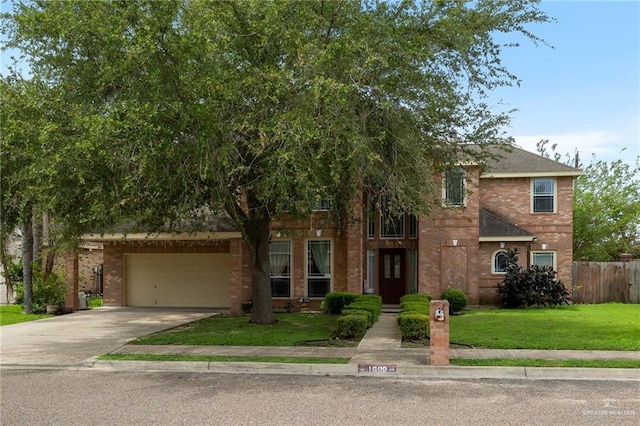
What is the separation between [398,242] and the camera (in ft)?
74.5

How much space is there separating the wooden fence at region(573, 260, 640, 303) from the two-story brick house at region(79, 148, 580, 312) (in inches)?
53.8

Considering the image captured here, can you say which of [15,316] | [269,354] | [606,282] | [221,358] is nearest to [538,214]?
[606,282]

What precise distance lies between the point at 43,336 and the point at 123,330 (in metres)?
2.04

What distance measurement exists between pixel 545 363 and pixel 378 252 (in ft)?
40.1

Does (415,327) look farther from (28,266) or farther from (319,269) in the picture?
(28,266)

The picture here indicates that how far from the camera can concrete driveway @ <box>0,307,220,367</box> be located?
12766 millimetres

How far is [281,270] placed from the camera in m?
22.3

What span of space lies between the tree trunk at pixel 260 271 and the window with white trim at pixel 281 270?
482 cm

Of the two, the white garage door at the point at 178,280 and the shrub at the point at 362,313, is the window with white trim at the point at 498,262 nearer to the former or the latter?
the shrub at the point at 362,313

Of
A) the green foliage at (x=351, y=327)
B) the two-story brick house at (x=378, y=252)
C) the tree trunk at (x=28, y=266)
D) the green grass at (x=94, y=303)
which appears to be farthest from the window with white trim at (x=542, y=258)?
the tree trunk at (x=28, y=266)

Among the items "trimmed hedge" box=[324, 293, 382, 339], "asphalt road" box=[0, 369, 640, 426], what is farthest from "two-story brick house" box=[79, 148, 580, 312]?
"asphalt road" box=[0, 369, 640, 426]

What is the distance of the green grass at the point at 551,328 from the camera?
1289cm

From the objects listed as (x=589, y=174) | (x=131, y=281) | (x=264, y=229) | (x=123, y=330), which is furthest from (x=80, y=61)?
(x=589, y=174)

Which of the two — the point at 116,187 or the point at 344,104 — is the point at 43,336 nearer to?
the point at 116,187
